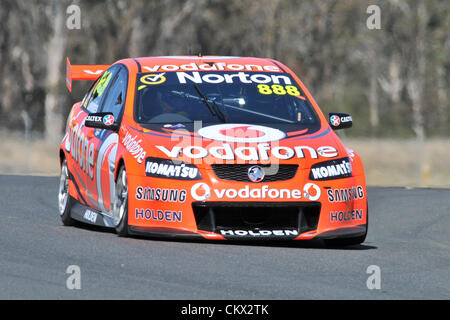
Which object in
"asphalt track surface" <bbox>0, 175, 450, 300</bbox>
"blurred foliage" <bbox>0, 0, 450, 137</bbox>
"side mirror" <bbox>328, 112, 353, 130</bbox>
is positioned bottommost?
"blurred foliage" <bbox>0, 0, 450, 137</bbox>

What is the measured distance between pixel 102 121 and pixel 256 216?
161 cm

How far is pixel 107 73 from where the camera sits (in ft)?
36.0

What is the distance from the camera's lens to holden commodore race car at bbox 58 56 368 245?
345 inches

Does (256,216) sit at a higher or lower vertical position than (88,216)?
higher

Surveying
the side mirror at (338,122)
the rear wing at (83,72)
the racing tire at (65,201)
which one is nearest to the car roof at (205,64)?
the side mirror at (338,122)

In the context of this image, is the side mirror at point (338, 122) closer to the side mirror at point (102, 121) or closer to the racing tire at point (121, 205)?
the side mirror at point (102, 121)

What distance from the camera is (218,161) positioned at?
28.7 feet

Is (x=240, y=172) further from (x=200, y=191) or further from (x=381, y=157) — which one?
(x=381, y=157)

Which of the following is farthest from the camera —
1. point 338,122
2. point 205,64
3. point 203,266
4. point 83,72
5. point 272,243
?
point 83,72

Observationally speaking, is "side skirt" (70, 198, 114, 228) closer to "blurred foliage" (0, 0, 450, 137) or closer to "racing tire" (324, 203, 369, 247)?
"racing tire" (324, 203, 369, 247)

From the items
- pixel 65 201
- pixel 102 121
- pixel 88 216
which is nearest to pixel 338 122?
pixel 102 121

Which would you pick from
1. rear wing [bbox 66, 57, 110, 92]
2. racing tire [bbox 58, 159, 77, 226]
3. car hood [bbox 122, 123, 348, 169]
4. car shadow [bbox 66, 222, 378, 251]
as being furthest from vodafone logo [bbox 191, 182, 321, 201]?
rear wing [bbox 66, 57, 110, 92]

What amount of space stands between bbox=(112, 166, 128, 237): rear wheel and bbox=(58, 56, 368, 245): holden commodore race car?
0.01 metres
